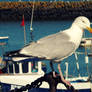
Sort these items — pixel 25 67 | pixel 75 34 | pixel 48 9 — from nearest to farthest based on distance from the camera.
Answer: pixel 75 34
pixel 25 67
pixel 48 9

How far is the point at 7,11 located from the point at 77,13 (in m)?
5.47

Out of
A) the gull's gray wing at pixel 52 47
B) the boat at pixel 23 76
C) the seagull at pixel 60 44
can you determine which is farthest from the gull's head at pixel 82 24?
the boat at pixel 23 76

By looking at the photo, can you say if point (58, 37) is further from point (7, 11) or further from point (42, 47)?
Result: point (7, 11)

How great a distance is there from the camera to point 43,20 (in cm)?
4497

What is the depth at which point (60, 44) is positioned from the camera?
6020 mm

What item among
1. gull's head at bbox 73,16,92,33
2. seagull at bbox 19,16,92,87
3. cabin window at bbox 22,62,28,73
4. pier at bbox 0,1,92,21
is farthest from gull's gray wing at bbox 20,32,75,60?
pier at bbox 0,1,92,21

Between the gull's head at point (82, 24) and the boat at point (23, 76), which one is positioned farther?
the boat at point (23, 76)

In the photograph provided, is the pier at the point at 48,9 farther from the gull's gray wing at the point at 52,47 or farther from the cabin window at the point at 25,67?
the gull's gray wing at the point at 52,47

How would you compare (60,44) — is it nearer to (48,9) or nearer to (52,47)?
(52,47)

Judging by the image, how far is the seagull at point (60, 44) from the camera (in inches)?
232

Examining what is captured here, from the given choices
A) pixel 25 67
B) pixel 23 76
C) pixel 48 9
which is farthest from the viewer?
pixel 48 9

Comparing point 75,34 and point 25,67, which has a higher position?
point 75,34

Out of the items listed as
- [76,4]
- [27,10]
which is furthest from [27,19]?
[76,4]

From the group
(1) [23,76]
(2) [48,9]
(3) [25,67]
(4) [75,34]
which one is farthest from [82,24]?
(2) [48,9]
